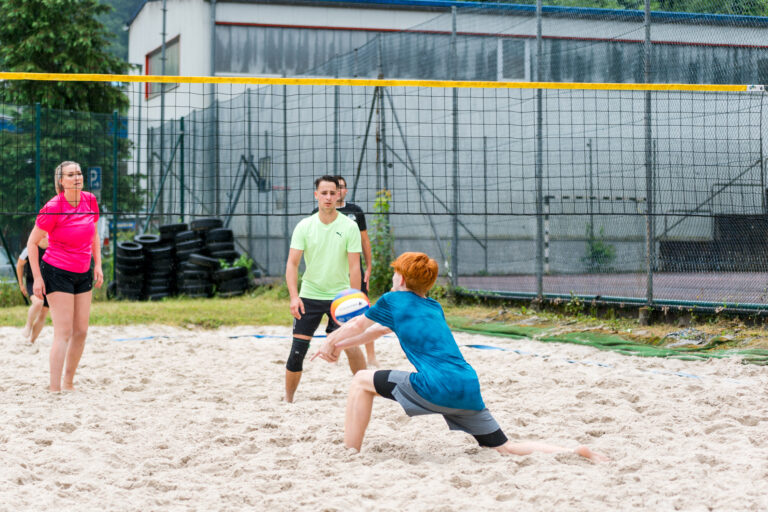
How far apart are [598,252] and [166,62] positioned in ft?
45.6

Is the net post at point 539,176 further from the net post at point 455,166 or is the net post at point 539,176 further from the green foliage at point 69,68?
the green foliage at point 69,68

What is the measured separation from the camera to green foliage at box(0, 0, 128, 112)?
14188 millimetres

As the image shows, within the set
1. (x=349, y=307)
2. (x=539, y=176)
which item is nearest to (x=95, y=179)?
(x=539, y=176)

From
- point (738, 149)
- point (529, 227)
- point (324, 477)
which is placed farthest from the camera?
point (529, 227)

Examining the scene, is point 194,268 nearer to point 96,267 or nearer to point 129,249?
point 129,249

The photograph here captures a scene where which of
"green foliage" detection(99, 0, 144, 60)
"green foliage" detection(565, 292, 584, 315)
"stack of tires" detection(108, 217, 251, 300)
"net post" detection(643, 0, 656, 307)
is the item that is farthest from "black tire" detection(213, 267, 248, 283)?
"green foliage" detection(99, 0, 144, 60)

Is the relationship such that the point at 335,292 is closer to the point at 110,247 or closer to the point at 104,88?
the point at 110,247

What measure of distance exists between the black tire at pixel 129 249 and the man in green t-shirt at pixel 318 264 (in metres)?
6.75

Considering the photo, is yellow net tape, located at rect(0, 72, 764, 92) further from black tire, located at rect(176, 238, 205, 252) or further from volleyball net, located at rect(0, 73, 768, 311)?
black tire, located at rect(176, 238, 205, 252)

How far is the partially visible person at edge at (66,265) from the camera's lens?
16.4 feet

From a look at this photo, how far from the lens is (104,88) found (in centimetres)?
1466

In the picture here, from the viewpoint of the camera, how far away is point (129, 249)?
11.1 meters

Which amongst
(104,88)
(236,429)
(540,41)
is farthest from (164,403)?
(104,88)

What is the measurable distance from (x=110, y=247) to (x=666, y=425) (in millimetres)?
10036
